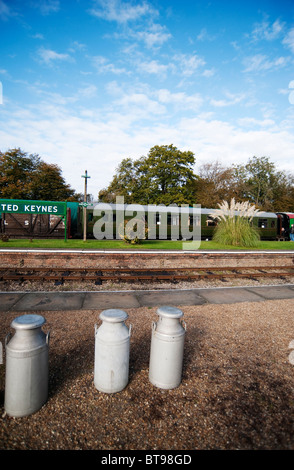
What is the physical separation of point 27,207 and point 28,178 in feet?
89.2

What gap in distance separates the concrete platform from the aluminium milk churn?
2.90m

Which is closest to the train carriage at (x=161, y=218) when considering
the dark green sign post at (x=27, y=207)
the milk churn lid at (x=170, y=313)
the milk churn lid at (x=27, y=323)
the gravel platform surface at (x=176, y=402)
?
the dark green sign post at (x=27, y=207)

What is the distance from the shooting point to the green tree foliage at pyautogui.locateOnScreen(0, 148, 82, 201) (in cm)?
3428

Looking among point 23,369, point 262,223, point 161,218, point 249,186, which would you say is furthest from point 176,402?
point 249,186

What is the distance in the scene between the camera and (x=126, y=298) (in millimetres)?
6832

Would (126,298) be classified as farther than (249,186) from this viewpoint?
No

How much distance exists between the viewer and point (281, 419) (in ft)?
9.18

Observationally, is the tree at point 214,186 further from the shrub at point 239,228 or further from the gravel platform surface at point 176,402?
the gravel platform surface at point 176,402

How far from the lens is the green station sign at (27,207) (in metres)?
12.9

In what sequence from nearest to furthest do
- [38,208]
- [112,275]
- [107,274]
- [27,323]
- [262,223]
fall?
1. [27,323]
2. [112,275]
3. [107,274]
4. [38,208]
5. [262,223]

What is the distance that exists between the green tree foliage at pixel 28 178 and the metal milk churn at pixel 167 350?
35904 millimetres

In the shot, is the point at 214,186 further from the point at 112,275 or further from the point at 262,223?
the point at 112,275

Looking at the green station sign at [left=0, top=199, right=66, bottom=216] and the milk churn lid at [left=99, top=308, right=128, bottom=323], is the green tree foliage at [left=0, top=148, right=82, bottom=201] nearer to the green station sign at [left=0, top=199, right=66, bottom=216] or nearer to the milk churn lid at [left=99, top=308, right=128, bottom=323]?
the green station sign at [left=0, top=199, right=66, bottom=216]

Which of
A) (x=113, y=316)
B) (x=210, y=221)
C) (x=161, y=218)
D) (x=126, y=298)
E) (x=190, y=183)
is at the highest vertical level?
(x=190, y=183)
